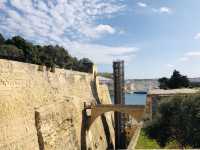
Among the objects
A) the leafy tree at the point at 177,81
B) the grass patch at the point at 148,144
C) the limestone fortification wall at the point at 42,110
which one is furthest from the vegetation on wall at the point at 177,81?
the grass patch at the point at 148,144

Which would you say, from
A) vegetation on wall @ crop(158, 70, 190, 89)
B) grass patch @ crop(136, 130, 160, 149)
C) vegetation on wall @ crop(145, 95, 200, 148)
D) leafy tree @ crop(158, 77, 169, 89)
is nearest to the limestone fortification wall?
grass patch @ crop(136, 130, 160, 149)

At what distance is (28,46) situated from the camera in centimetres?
2938

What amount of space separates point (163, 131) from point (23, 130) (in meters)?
5.86

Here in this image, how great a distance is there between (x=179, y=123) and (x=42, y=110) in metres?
6.55

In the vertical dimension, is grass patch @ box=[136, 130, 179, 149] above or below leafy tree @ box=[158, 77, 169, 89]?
below

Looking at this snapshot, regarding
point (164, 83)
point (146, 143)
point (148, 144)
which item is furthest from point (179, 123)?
point (164, 83)

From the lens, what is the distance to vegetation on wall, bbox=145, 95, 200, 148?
11.1 m

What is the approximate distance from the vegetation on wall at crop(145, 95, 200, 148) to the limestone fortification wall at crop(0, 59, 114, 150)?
5.05 m

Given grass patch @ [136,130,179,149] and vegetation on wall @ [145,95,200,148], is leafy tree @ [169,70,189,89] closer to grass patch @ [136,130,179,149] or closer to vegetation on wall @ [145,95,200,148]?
grass patch @ [136,130,179,149]

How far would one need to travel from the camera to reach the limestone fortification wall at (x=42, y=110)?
39.6ft

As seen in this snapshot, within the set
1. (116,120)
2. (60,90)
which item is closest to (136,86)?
(116,120)

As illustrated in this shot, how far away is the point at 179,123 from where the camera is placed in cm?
1168

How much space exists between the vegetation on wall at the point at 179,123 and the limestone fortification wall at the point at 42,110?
16.6ft

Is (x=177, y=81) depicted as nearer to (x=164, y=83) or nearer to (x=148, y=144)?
(x=164, y=83)
